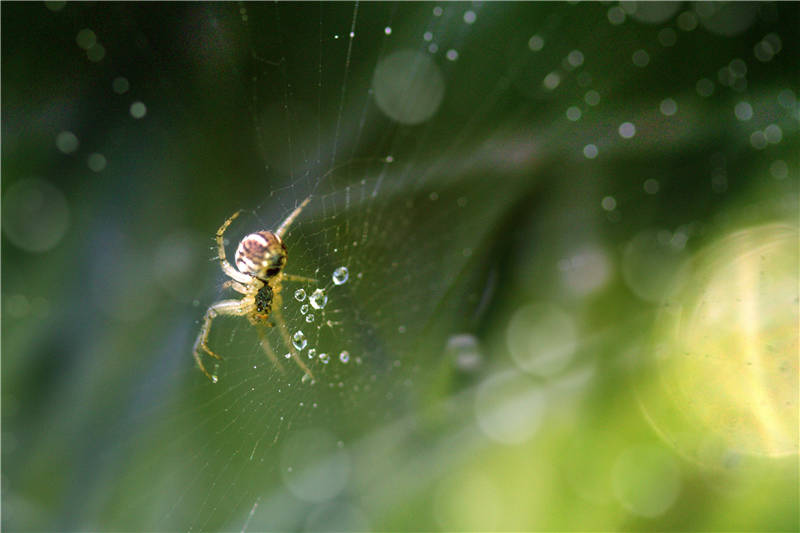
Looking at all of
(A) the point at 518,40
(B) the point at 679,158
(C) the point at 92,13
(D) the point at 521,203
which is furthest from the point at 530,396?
(C) the point at 92,13

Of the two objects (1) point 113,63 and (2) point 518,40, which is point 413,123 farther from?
(1) point 113,63

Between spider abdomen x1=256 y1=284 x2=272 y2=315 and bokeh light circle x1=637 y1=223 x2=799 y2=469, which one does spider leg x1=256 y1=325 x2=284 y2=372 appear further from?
bokeh light circle x1=637 y1=223 x2=799 y2=469

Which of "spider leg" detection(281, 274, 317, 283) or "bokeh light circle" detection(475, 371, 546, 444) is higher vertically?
"bokeh light circle" detection(475, 371, 546, 444)

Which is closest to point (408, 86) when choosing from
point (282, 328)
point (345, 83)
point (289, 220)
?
point (345, 83)

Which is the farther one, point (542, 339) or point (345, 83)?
point (542, 339)

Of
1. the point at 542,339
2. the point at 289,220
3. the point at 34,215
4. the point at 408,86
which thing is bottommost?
the point at 34,215

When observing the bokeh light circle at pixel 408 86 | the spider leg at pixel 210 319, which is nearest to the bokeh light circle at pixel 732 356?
the bokeh light circle at pixel 408 86

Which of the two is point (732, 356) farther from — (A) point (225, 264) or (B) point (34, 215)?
(B) point (34, 215)

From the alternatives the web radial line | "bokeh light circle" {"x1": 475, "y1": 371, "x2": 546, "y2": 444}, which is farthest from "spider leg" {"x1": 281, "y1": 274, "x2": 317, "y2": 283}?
"bokeh light circle" {"x1": 475, "y1": 371, "x2": 546, "y2": 444}

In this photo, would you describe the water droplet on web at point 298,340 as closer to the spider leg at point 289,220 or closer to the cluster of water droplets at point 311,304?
A: the cluster of water droplets at point 311,304
